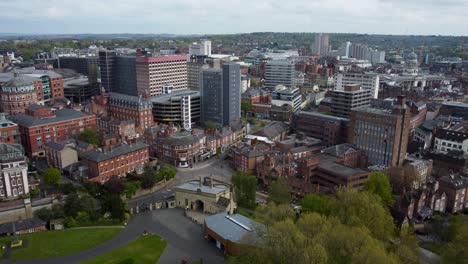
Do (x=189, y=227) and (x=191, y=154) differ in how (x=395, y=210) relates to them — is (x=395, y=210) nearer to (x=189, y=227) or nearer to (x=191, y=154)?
(x=189, y=227)

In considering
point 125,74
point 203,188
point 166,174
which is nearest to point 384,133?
point 203,188

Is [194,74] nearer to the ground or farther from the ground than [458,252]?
farther from the ground

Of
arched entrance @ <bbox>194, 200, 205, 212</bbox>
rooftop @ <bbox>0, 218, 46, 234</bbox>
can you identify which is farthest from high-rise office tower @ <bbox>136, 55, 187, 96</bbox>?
rooftop @ <bbox>0, 218, 46, 234</bbox>

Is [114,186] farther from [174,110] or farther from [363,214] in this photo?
[174,110]

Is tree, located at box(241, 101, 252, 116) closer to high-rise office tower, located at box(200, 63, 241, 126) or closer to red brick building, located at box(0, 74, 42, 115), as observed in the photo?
high-rise office tower, located at box(200, 63, 241, 126)

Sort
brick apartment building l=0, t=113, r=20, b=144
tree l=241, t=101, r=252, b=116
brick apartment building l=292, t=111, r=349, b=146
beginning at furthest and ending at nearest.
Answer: tree l=241, t=101, r=252, b=116 < brick apartment building l=292, t=111, r=349, b=146 < brick apartment building l=0, t=113, r=20, b=144
